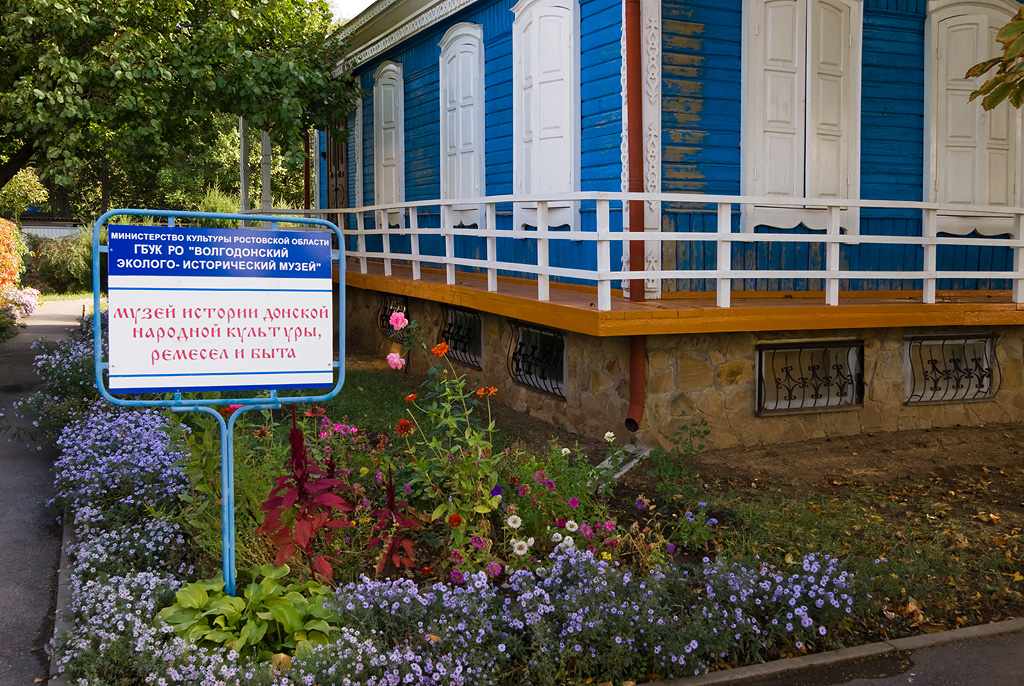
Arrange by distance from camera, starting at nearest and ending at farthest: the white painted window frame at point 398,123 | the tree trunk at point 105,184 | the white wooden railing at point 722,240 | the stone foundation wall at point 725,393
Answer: the white wooden railing at point 722,240
the stone foundation wall at point 725,393
the white painted window frame at point 398,123
the tree trunk at point 105,184

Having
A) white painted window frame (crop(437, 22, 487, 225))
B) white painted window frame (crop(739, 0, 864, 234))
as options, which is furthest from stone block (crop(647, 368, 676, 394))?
white painted window frame (crop(437, 22, 487, 225))

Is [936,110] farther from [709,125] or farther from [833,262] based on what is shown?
[833,262]

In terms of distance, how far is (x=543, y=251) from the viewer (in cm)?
789

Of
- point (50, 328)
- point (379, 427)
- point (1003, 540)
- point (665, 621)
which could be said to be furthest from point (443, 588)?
point (50, 328)

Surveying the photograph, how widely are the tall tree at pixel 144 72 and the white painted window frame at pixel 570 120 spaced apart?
13.6 ft

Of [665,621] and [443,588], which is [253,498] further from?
[665,621]

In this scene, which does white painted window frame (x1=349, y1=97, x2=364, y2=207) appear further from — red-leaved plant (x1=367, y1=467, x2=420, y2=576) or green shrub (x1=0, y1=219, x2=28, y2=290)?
red-leaved plant (x1=367, y1=467, x2=420, y2=576)

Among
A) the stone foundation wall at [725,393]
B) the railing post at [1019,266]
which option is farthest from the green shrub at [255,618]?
the railing post at [1019,266]

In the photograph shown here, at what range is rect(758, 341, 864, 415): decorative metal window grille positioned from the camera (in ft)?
26.7

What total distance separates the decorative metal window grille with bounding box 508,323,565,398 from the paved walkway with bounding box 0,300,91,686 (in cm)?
427

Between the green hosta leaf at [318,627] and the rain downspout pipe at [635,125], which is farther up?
the rain downspout pipe at [635,125]

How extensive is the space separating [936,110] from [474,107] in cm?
545

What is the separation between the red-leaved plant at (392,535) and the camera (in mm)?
4653

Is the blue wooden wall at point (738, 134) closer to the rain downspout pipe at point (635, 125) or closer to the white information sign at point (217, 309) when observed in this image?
the rain downspout pipe at point (635, 125)
